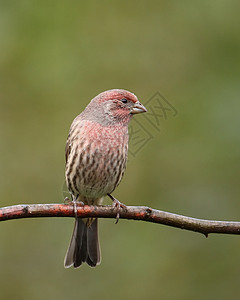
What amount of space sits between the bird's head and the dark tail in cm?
137

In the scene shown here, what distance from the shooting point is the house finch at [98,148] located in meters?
5.97

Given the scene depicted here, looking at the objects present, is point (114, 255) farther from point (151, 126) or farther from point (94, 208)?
point (94, 208)

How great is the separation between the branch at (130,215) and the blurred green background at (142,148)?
8.97 ft

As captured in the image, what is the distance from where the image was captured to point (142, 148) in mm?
8148

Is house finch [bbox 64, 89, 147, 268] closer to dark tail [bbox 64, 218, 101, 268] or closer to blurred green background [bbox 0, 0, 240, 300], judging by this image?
dark tail [bbox 64, 218, 101, 268]

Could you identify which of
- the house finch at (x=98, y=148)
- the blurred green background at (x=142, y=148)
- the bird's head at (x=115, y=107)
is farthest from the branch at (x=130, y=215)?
the blurred green background at (x=142, y=148)

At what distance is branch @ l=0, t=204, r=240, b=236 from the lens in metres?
4.26

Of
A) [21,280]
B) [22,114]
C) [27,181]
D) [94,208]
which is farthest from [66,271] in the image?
[94,208]

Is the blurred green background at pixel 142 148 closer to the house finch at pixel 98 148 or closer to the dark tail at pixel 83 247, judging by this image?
the dark tail at pixel 83 247

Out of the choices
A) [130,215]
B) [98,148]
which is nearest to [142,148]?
[98,148]

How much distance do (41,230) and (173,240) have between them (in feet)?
5.92

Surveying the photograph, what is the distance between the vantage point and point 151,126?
8117 millimetres

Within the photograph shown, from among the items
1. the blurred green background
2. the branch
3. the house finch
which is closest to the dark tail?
the house finch

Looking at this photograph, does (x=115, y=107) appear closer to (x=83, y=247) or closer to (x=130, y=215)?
(x=83, y=247)
